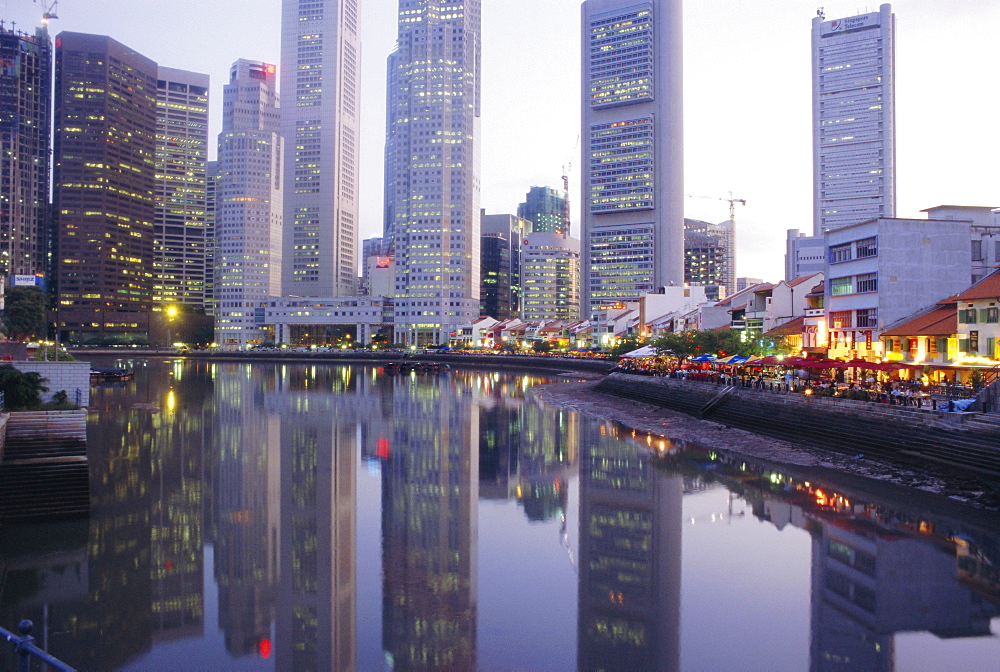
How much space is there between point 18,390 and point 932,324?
153 feet

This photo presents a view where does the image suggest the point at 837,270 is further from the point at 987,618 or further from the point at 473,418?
the point at 987,618

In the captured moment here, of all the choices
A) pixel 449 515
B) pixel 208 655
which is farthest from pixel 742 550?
pixel 208 655

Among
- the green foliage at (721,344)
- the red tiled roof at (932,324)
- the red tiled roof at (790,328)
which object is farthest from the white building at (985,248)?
the green foliage at (721,344)

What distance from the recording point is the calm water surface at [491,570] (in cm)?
1446

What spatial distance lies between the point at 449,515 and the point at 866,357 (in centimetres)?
3515

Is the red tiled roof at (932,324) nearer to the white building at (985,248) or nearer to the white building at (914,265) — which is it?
the white building at (914,265)

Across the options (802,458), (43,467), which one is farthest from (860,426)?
(43,467)

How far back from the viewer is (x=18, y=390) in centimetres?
2705

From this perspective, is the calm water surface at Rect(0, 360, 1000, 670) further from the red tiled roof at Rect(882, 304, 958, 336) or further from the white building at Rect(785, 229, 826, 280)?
the white building at Rect(785, 229, 826, 280)

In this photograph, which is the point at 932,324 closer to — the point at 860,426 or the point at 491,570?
the point at 860,426

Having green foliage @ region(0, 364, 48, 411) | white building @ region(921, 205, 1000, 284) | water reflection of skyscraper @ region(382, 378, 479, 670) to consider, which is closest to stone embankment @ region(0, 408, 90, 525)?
green foliage @ region(0, 364, 48, 411)

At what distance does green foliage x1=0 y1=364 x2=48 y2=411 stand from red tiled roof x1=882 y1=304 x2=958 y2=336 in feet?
149

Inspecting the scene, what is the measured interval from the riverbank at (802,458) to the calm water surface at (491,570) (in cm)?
210

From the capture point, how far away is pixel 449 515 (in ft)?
80.0
